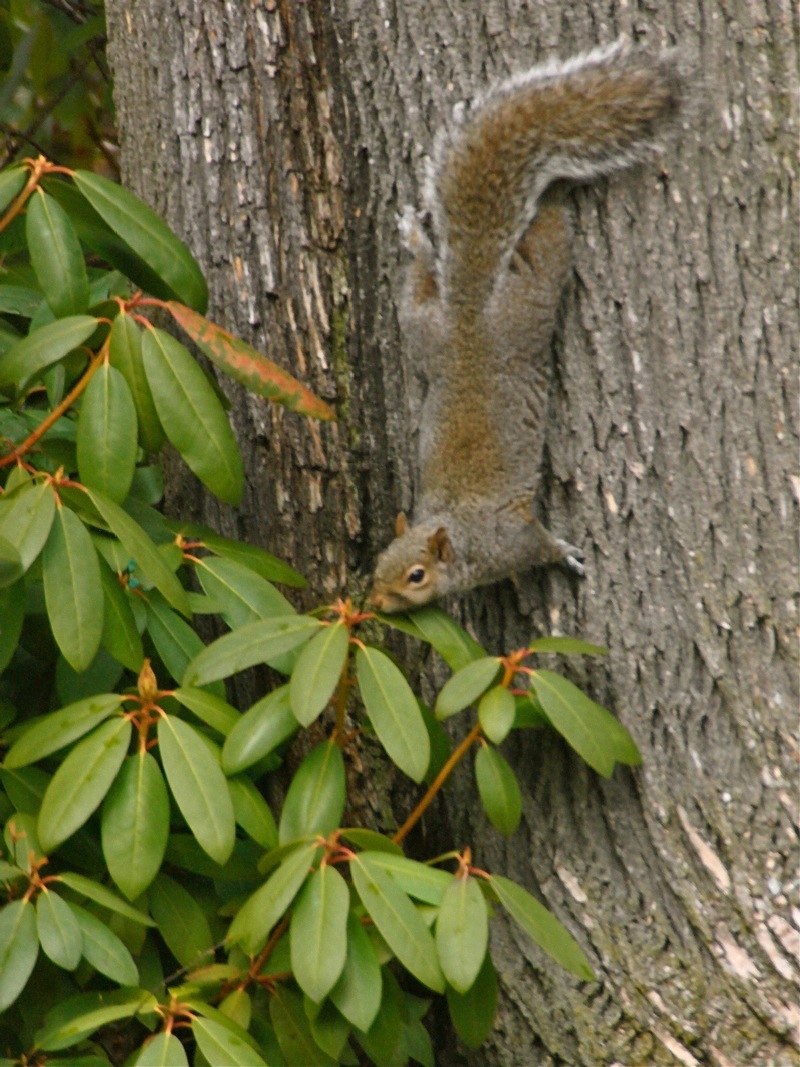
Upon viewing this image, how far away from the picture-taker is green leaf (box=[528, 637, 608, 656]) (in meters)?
1.48

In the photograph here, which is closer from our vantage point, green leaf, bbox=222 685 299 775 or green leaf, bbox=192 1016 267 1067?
green leaf, bbox=192 1016 267 1067

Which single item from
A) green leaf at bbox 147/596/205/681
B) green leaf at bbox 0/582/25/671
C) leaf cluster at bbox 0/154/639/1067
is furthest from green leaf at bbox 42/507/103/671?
green leaf at bbox 147/596/205/681

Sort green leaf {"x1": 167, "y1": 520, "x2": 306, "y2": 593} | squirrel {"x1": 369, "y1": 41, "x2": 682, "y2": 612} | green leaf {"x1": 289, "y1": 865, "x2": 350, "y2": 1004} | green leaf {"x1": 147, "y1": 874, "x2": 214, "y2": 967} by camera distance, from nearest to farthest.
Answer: green leaf {"x1": 289, "y1": 865, "x2": 350, "y2": 1004} < squirrel {"x1": 369, "y1": 41, "x2": 682, "y2": 612} < green leaf {"x1": 147, "y1": 874, "x2": 214, "y2": 967} < green leaf {"x1": 167, "y1": 520, "x2": 306, "y2": 593}

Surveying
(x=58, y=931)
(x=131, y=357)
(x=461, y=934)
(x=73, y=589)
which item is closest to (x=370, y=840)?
(x=461, y=934)

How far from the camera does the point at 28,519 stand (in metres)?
1.42

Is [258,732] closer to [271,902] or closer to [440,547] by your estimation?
[271,902]

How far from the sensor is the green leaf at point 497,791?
4.96ft

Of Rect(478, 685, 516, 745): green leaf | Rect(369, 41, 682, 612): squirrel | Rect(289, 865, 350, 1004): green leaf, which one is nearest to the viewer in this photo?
Rect(289, 865, 350, 1004): green leaf

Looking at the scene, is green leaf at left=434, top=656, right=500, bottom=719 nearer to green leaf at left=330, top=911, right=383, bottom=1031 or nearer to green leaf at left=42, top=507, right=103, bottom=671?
green leaf at left=330, top=911, right=383, bottom=1031

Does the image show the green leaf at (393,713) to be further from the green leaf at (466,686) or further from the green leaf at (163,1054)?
the green leaf at (163,1054)

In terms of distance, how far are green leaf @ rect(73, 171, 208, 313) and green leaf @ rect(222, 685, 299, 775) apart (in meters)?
0.60

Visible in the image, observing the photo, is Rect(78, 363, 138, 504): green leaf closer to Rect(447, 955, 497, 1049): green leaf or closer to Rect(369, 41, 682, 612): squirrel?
Rect(369, 41, 682, 612): squirrel

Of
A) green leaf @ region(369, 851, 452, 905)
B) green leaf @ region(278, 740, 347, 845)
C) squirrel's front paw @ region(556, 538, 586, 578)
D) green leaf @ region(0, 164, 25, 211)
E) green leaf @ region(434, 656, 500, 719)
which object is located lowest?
green leaf @ region(369, 851, 452, 905)

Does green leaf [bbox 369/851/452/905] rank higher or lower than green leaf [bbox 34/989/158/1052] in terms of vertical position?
higher
